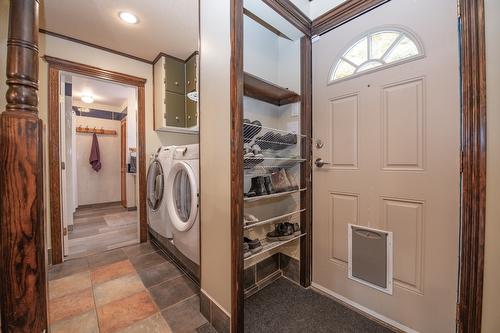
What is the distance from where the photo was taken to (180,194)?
2031 mm

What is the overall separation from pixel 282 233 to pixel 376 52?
145cm

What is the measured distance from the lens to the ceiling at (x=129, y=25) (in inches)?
68.0

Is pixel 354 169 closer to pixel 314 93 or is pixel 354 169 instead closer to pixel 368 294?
pixel 314 93

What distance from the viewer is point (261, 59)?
5.66 feet

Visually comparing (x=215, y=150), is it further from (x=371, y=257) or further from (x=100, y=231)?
(x=100, y=231)

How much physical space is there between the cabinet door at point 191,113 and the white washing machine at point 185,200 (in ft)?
2.24

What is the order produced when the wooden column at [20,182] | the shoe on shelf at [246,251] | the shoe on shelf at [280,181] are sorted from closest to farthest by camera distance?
the wooden column at [20,182] < the shoe on shelf at [246,251] < the shoe on shelf at [280,181]

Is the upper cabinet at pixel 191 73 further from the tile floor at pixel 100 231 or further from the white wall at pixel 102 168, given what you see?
the white wall at pixel 102 168

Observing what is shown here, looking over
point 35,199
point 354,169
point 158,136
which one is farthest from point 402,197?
point 158,136

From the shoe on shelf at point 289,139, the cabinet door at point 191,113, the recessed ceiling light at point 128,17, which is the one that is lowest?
the shoe on shelf at point 289,139

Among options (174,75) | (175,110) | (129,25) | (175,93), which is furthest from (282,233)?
(129,25)

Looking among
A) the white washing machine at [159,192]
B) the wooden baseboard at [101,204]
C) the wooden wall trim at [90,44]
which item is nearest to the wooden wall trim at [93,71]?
the wooden wall trim at [90,44]

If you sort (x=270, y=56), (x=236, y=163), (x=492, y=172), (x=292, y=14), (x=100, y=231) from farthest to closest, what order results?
(x=100, y=231), (x=270, y=56), (x=292, y=14), (x=236, y=163), (x=492, y=172)

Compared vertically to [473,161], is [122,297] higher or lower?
lower
